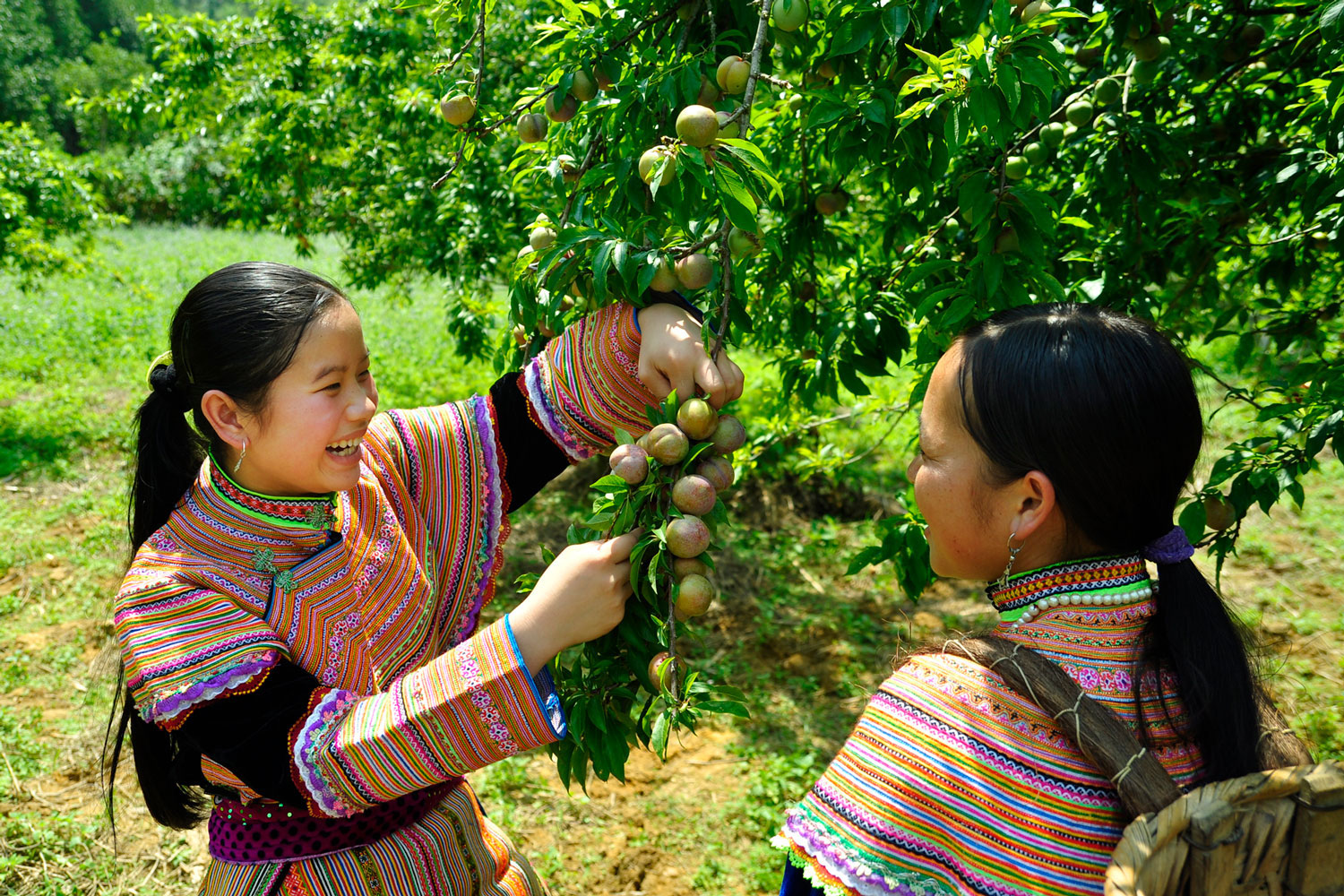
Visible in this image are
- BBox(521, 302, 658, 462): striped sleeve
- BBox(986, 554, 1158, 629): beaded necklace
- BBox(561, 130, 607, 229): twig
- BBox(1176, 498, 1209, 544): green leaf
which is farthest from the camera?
BBox(1176, 498, 1209, 544): green leaf

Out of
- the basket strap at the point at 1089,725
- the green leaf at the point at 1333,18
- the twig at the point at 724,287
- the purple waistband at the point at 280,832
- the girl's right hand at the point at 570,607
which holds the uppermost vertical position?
the green leaf at the point at 1333,18

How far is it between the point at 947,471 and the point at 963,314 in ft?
1.46

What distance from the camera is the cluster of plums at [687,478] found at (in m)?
1.27

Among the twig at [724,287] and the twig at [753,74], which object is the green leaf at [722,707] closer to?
the twig at [724,287]

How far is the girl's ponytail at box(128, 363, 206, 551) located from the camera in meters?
1.56

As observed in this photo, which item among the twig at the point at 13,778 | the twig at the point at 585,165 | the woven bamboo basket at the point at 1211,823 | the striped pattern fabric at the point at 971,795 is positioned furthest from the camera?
the twig at the point at 13,778

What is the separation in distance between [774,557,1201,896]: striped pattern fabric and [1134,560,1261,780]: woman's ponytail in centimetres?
2

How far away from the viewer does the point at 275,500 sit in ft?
4.89

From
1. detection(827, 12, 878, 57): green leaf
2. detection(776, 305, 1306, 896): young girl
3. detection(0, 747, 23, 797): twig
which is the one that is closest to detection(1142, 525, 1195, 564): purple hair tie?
detection(776, 305, 1306, 896): young girl

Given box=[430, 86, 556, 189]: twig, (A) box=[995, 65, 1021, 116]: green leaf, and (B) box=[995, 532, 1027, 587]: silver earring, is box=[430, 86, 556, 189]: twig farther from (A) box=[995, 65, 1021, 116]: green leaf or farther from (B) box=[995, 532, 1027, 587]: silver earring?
(B) box=[995, 532, 1027, 587]: silver earring

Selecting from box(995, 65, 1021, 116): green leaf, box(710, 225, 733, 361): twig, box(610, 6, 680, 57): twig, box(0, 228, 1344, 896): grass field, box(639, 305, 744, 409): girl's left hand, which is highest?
box(610, 6, 680, 57): twig

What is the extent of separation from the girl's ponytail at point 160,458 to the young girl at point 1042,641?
1.15m

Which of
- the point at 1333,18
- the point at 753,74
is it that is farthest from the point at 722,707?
the point at 1333,18

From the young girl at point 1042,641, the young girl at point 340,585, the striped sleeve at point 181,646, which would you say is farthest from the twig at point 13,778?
the young girl at point 1042,641
